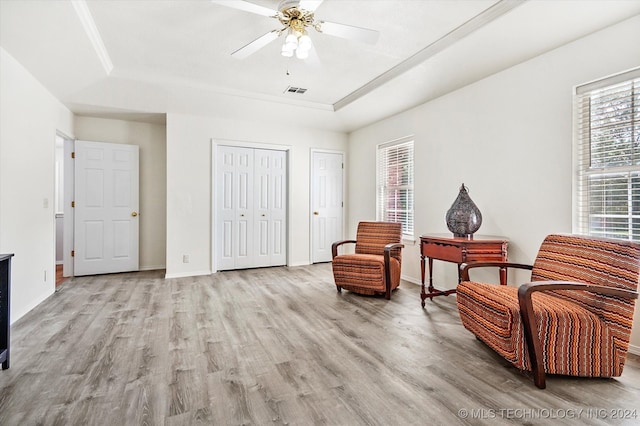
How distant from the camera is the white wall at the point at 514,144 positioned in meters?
2.64

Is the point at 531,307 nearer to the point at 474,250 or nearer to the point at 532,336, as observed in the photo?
the point at 532,336

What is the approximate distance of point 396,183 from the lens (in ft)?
16.3

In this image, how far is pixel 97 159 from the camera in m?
4.88

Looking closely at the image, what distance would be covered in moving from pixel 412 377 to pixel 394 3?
2685 millimetres

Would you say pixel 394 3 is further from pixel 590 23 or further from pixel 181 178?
pixel 181 178

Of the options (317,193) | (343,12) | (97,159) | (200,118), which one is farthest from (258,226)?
(343,12)

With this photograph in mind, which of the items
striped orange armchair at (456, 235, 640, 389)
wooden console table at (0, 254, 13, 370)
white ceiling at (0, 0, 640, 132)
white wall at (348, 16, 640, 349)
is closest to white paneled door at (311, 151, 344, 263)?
white ceiling at (0, 0, 640, 132)

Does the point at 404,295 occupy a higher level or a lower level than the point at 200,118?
lower

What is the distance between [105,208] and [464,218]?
16.4 ft

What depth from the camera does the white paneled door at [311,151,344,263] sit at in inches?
230

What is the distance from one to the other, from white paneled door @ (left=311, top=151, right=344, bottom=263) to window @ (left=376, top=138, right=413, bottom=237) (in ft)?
3.16

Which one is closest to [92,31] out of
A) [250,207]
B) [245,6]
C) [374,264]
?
[245,6]

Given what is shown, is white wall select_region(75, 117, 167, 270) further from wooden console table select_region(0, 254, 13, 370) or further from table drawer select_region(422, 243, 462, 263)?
table drawer select_region(422, 243, 462, 263)

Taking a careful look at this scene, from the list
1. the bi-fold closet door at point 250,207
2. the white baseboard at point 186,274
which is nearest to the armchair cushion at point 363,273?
the bi-fold closet door at point 250,207
